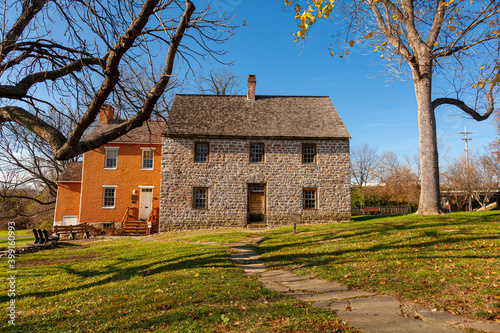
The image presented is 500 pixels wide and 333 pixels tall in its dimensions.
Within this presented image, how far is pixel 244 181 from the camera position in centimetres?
1938

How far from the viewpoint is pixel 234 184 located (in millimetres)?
19344

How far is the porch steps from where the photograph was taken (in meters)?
19.9

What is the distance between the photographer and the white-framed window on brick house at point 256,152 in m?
19.8

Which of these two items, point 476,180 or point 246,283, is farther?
point 476,180

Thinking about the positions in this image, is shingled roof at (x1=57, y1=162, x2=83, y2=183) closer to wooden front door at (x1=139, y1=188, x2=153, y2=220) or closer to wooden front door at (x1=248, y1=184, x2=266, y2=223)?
wooden front door at (x1=139, y1=188, x2=153, y2=220)

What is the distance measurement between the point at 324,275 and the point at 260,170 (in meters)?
13.6

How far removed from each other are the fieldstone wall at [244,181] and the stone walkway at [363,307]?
12.7 m

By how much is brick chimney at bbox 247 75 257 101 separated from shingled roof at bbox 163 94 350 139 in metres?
0.34

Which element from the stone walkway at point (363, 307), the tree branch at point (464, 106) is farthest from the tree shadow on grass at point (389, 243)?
the tree branch at point (464, 106)

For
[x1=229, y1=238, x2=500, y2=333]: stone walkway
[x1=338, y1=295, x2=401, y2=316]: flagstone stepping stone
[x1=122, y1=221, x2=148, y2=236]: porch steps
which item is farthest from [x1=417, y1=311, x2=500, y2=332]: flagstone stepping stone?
[x1=122, y1=221, x2=148, y2=236]: porch steps

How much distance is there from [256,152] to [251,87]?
5.67 meters

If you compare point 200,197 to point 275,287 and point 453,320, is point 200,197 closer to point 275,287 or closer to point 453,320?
point 275,287

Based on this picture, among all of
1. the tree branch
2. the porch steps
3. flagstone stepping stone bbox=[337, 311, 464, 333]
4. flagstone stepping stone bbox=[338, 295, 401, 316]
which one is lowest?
the porch steps

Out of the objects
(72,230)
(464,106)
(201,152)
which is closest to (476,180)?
(464,106)
